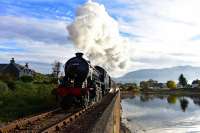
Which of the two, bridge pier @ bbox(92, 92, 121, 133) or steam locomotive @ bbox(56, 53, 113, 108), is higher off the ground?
steam locomotive @ bbox(56, 53, 113, 108)

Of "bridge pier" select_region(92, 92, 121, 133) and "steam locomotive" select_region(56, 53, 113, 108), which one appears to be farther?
"steam locomotive" select_region(56, 53, 113, 108)

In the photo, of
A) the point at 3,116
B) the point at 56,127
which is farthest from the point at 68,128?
the point at 3,116

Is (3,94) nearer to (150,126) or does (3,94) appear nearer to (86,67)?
(86,67)

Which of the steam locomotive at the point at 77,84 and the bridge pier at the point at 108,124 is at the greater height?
the steam locomotive at the point at 77,84

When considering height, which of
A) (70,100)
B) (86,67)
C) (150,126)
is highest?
(86,67)

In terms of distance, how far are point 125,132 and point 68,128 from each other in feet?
33.0

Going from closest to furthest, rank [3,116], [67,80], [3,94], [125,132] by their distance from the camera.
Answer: [3,116] < [125,132] < [67,80] < [3,94]

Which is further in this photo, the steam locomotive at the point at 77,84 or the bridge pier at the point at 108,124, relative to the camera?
the steam locomotive at the point at 77,84

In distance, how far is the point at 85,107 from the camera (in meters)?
30.6

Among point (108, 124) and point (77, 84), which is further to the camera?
point (77, 84)

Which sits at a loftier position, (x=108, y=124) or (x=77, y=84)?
(x=77, y=84)

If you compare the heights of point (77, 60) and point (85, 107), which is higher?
point (77, 60)

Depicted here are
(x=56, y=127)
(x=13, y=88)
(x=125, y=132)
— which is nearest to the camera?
(x=56, y=127)

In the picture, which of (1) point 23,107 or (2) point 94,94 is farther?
(2) point 94,94
